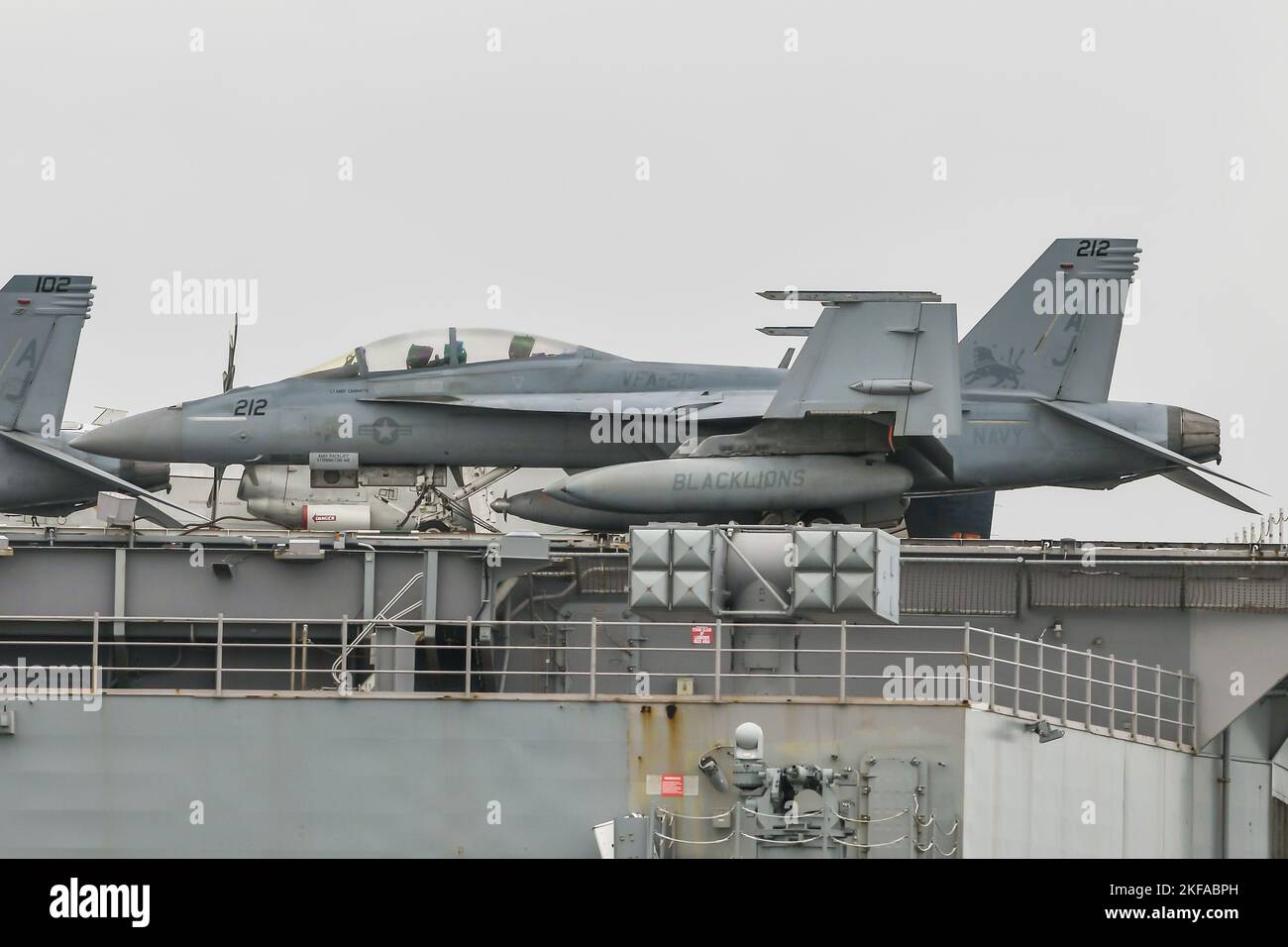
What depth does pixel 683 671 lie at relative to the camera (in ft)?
79.5

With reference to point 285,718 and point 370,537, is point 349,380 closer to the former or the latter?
point 370,537

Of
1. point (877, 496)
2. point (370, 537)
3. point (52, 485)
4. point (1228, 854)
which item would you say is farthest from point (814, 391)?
point (52, 485)

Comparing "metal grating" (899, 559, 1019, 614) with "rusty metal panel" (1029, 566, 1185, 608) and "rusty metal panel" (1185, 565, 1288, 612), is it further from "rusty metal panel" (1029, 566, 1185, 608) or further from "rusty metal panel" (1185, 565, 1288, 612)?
"rusty metal panel" (1185, 565, 1288, 612)

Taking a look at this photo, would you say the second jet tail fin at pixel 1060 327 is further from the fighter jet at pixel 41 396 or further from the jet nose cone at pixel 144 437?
the fighter jet at pixel 41 396

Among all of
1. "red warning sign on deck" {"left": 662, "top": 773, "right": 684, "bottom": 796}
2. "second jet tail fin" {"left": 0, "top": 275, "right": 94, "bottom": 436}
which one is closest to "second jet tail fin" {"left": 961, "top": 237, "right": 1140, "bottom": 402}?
"red warning sign on deck" {"left": 662, "top": 773, "right": 684, "bottom": 796}

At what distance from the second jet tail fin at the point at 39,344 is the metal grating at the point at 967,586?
50.6 ft

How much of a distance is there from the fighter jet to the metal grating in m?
12.9

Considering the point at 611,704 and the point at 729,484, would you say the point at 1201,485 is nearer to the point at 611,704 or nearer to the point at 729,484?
the point at 729,484

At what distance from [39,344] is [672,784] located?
671 inches

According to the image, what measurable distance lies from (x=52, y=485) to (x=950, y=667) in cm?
1614

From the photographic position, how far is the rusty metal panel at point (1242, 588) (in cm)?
2433

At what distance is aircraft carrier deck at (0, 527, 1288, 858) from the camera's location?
66.8 ft

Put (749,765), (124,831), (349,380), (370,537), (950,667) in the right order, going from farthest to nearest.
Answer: (349,380), (370,537), (950,667), (124,831), (749,765)

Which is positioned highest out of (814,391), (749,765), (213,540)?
(814,391)
